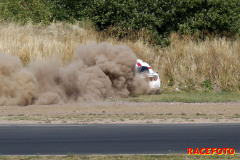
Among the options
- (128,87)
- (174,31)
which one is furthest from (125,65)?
(174,31)

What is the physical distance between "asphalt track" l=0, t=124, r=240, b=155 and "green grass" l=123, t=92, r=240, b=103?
650cm

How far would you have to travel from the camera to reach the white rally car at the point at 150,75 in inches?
832

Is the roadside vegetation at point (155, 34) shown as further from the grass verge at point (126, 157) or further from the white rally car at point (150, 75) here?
the grass verge at point (126, 157)

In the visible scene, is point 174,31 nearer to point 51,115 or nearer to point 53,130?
point 51,115

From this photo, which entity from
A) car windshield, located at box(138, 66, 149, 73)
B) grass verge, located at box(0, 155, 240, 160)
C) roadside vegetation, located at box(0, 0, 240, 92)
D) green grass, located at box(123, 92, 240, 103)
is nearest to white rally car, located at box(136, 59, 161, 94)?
car windshield, located at box(138, 66, 149, 73)

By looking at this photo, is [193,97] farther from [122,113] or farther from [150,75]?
[122,113]

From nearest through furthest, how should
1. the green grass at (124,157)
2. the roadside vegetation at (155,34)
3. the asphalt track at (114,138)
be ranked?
the green grass at (124,157) < the asphalt track at (114,138) < the roadside vegetation at (155,34)

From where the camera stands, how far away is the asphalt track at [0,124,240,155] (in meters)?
9.76

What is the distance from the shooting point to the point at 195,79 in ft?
78.4

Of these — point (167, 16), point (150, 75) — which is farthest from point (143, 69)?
point (167, 16)

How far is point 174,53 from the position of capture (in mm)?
25297

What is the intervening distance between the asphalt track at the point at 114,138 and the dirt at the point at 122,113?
107cm

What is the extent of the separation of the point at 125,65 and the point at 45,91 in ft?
12.6

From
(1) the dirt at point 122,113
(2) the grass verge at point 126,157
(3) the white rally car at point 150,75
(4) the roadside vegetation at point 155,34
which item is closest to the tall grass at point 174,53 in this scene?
(4) the roadside vegetation at point 155,34
